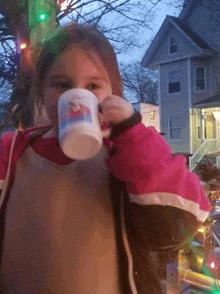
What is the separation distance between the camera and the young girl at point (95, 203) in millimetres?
1004

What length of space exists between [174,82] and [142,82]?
1704cm

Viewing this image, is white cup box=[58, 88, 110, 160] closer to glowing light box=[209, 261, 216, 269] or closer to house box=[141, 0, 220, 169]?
glowing light box=[209, 261, 216, 269]

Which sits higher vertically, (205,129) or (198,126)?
(198,126)

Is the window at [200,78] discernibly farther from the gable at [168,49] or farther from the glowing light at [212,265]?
the glowing light at [212,265]

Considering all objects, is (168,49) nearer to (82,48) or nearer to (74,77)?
(82,48)

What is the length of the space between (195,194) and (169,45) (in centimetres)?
1816

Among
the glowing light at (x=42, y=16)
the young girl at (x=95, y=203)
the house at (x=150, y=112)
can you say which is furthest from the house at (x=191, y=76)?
the young girl at (x=95, y=203)

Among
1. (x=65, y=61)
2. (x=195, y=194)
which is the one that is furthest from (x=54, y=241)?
(x=65, y=61)

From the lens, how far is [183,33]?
1703 cm

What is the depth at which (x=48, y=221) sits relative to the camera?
1098 millimetres

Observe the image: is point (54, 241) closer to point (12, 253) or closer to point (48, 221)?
point (48, 221)

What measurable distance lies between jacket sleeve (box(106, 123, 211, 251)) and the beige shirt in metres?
0.14

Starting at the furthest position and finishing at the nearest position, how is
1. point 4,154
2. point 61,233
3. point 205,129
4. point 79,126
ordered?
point 205,129
point 4,154
point 61,233
point 79,126

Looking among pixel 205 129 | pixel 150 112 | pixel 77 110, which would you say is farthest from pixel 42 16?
pixel 150 112
